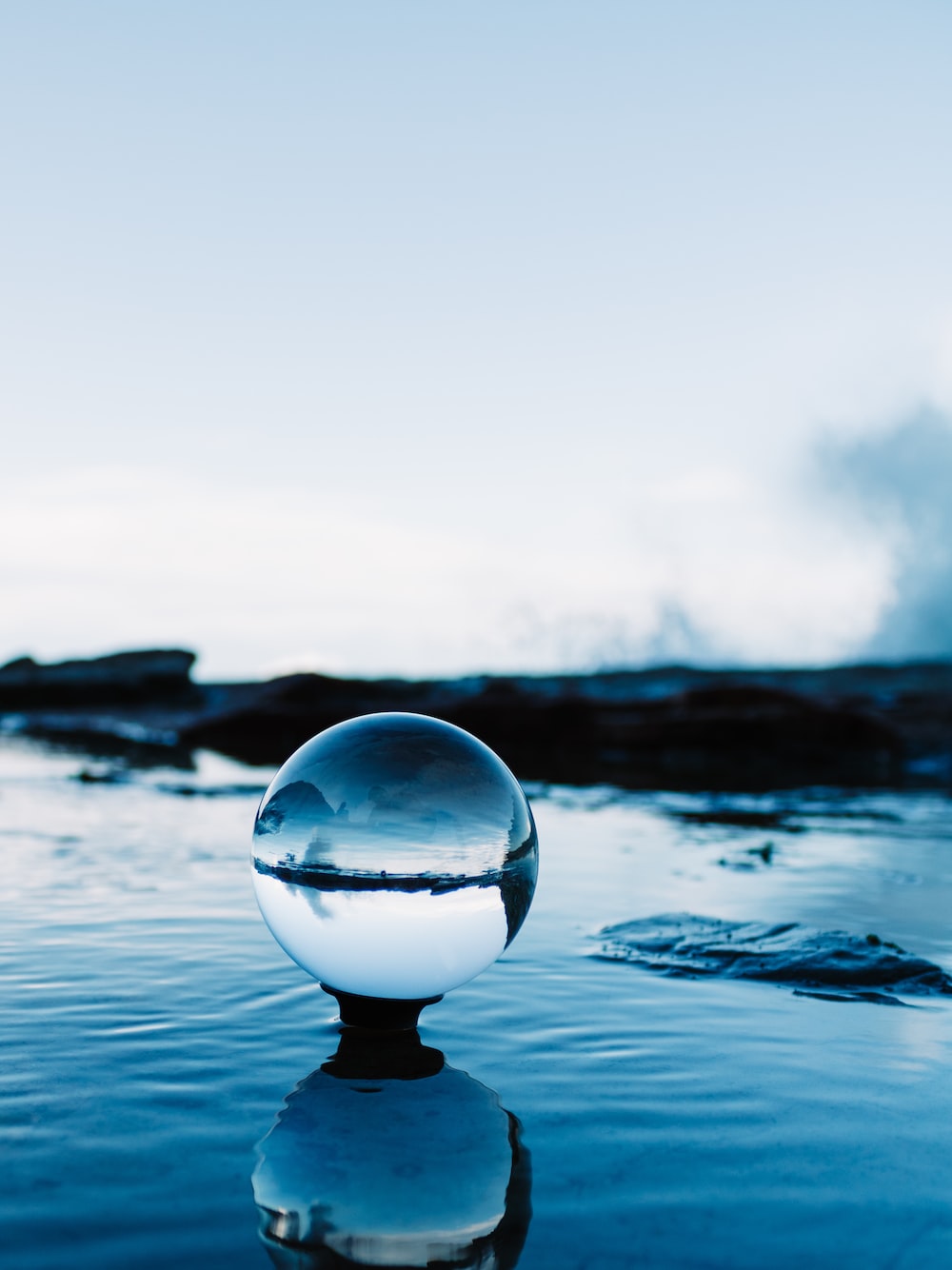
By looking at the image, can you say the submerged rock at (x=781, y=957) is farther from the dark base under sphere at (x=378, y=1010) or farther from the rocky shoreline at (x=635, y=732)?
the rocky shoreline at (x=635, y=732)

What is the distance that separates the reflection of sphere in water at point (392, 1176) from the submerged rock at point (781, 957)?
64.4 inches

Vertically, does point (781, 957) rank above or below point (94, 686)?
below

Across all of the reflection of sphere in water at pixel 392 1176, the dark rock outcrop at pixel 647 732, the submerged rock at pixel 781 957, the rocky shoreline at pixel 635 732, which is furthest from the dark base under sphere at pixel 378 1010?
the dark rock outcrop at pixel 647 732

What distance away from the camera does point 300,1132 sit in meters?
2.60

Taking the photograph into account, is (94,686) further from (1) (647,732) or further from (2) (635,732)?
Answer: (1) (647,732)

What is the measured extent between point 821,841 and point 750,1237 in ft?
22.0

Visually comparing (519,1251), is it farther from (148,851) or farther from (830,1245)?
(148,851)

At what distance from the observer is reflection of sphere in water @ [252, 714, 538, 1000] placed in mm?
3125

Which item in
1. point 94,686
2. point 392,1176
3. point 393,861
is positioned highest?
point 94,686

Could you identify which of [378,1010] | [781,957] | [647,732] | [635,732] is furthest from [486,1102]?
[635,732]

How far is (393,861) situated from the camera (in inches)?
122

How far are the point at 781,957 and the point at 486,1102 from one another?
198 cm

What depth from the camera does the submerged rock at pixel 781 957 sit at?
13.6ft

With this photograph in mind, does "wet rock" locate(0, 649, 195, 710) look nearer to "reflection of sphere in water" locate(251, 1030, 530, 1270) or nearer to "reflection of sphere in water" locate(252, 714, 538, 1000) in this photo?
"reflection of sphere in water" locate(252, 714, 538, 1000)
